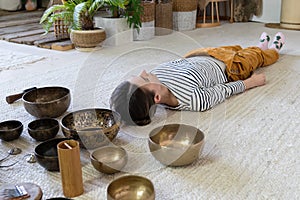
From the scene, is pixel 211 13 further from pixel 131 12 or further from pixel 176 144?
pixel 176 144

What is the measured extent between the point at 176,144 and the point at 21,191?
2.05ft

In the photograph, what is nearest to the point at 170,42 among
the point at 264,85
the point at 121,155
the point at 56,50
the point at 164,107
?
the point at 56,50

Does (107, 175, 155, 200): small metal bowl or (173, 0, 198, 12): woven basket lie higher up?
(173, 0, 198, 12): woven basket

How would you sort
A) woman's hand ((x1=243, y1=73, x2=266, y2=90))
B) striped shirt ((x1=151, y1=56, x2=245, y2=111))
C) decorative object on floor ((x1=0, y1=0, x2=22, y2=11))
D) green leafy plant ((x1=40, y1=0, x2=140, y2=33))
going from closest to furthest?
striped shirt ((x1=151, y1=56, x2=245, y2=111))
woman's hand ((x1=243, y1=73, x2=266, y2=90))
green leafy plant ((x1=40, y1=0, x2=140, y2=33))
decorative object on floor ((x1=0, y1=0, x2=22, y2=11))

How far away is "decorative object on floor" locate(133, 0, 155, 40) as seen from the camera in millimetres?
3820

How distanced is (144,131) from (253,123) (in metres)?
0.52

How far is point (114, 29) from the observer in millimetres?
3596

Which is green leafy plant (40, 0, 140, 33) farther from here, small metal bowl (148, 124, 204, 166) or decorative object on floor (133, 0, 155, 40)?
small metal bowl (148, 124, 204, 166)

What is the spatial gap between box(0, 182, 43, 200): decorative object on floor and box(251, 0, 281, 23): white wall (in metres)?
4.05

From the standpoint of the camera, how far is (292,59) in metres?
3.00

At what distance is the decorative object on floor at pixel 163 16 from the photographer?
161 inches

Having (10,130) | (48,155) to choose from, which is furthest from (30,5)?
(48,155)

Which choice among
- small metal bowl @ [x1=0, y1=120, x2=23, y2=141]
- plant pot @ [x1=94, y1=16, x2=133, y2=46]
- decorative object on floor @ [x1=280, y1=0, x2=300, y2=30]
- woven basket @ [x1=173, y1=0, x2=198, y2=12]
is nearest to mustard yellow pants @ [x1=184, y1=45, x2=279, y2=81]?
small metal bowl @ [x1=0, y1=120, x2=23, y2=141]

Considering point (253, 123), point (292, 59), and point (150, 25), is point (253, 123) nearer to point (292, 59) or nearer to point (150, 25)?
point (292, 59)
